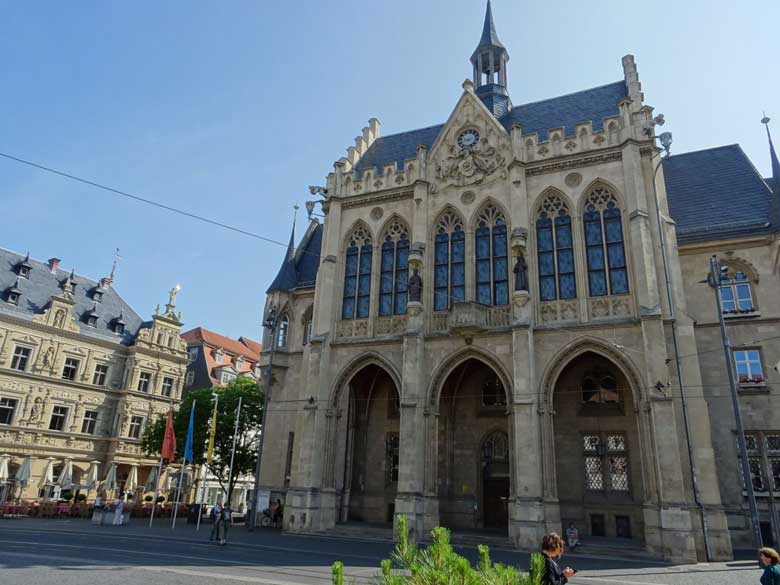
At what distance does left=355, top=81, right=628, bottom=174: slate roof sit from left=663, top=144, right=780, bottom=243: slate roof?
4516mm

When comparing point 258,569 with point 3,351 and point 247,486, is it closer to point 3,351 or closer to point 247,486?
point 3,351

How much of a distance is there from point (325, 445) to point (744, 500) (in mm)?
15773

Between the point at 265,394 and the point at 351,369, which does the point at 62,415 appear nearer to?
the point at 265,394

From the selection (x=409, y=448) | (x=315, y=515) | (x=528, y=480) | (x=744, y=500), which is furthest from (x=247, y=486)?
(x=744, y=500)

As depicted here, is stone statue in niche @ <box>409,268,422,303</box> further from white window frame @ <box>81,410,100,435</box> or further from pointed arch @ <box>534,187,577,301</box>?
white window frame @ <box>81,410,100,435</box>

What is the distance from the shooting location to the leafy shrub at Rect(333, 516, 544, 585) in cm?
427

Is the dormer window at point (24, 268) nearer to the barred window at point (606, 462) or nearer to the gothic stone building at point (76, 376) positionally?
the gothic stone building at point (76, 376)

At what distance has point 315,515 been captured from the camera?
879 inches

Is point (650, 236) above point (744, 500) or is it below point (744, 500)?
above

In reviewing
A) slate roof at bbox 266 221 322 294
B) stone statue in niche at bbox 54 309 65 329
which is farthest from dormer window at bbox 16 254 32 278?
slate roof at bbox 266 221 322 294

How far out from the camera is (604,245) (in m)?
21.8

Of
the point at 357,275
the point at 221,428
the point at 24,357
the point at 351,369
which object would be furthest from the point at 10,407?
the point at 357,275

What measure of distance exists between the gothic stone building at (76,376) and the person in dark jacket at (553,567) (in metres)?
35.1

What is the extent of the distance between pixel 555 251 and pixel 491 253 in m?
2.73
